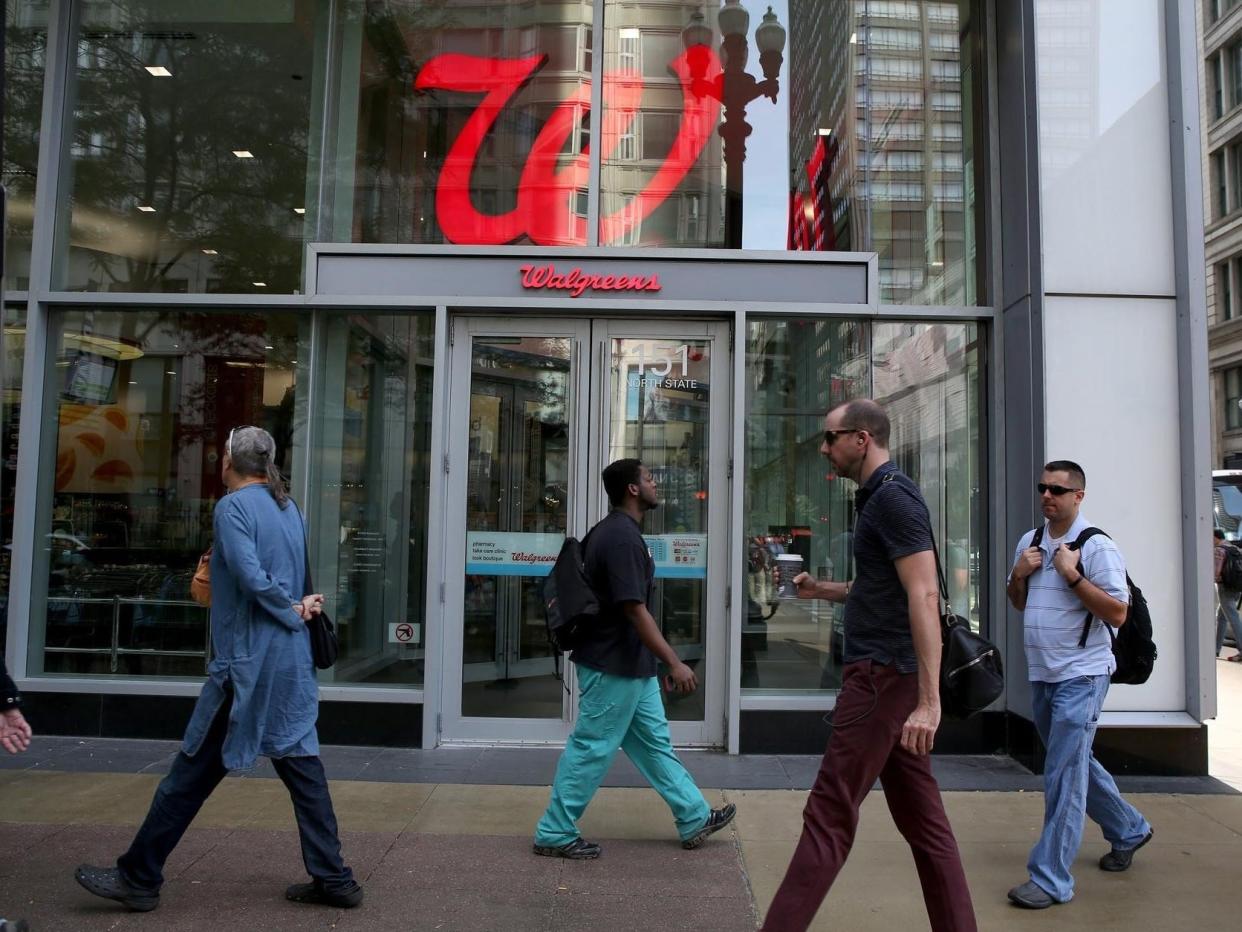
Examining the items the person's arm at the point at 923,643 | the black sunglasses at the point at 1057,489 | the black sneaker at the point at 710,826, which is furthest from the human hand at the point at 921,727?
the black sneaker at the point at 710,826

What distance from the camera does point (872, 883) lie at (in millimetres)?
4543

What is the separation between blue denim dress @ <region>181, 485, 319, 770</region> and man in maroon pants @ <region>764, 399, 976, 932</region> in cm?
198

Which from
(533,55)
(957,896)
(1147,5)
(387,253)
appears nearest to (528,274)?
(387,253)

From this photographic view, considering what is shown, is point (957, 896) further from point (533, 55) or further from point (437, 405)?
point (533, 55)

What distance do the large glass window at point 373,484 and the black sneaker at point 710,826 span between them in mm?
2788

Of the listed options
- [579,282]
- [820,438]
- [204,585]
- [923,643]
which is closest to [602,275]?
[579,282]

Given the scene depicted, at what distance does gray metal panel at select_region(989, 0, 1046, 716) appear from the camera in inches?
257

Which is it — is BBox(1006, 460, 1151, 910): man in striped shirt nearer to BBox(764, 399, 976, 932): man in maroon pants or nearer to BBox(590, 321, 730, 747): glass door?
BBox(764, 399, 976, 932): man in maroon pants

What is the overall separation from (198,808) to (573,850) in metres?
1.66

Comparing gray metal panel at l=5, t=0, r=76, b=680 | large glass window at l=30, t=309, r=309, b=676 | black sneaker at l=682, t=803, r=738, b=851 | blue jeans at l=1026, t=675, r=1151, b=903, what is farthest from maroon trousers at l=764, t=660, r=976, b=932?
gray metal panel at l=5, t=0, r=76, b=680

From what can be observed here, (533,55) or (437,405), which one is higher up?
(533,55)

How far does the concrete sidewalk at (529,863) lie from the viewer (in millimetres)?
4125

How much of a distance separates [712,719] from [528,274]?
3.21m

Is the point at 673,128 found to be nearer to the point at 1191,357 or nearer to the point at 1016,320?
the point at 1016,320
